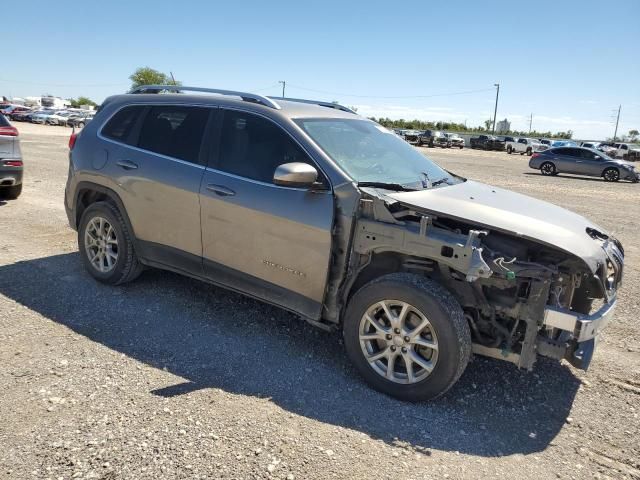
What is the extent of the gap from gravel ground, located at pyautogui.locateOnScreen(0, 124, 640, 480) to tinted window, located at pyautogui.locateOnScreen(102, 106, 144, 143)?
1.48 m

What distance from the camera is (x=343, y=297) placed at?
3.59 meters

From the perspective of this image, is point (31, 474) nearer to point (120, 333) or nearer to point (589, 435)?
point (120, 333)

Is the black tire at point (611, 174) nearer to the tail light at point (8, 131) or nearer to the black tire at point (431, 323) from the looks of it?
the tail light at point (8, 131)

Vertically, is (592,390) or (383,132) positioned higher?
(383,132)

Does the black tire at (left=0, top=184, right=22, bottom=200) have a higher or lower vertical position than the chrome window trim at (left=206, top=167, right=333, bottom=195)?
lower

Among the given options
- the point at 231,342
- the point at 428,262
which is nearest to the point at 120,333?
the point at 231,342

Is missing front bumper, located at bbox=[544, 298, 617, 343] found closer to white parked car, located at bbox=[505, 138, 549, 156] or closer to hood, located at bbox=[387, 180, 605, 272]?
hood, located at bbox=[387, 180, 605, 272]

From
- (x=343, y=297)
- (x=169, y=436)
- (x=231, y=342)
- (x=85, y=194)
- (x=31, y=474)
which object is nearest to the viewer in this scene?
(x=31, y=474)

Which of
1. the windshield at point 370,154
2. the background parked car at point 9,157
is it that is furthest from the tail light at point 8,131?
the windshield at point 370,154

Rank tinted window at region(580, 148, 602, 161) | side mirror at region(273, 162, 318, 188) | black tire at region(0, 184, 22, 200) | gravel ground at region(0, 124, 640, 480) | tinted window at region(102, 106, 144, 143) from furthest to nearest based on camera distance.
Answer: tinted window at region(580, 148, 602, 161)
black tire at region(0, 184, 22, 200)
tinted window at region(102, 106, 144, 143)
side mirror at region(273, 162, 318, 188)
gravel ground at region(0, 124, 640, 480)

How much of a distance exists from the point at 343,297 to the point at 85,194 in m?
3.12

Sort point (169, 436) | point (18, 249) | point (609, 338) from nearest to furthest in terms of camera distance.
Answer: point (169, 436) < point (609, 338) < point (18, 249)

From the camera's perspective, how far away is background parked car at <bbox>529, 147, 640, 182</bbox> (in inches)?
910

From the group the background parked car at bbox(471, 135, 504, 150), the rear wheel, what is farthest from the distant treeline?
the rear wheel
